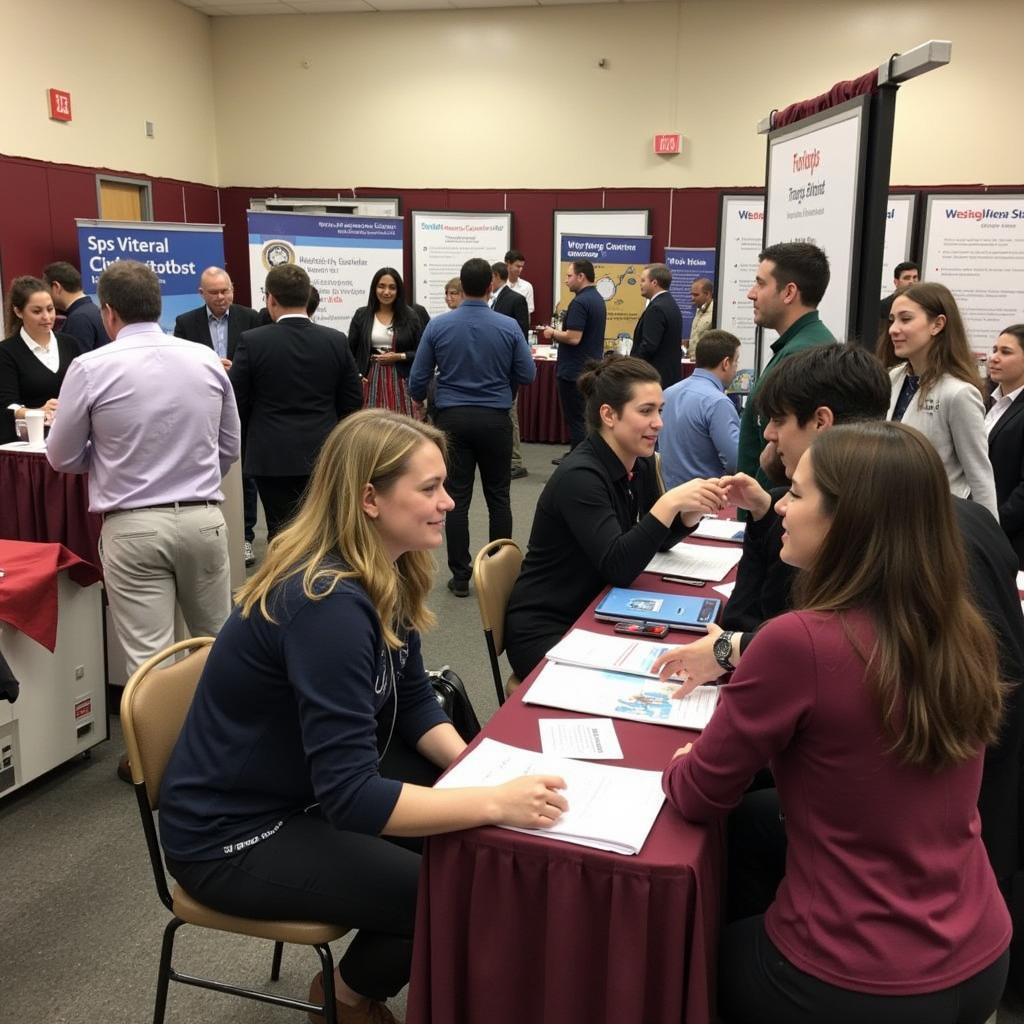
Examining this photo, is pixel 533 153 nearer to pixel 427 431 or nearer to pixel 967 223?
pixel 967 223

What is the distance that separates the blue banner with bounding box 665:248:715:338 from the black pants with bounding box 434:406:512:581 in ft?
15.9

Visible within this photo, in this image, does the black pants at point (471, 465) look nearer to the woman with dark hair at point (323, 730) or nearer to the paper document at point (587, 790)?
the woman with dark hair at point (323, 730)

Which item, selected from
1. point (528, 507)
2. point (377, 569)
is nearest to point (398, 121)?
point (528, 507)

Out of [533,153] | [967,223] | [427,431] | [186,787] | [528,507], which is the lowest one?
[528,507]

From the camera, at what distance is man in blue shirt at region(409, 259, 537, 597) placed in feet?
14.7

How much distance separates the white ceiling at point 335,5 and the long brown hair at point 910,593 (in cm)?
913

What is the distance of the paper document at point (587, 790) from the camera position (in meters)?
1.27

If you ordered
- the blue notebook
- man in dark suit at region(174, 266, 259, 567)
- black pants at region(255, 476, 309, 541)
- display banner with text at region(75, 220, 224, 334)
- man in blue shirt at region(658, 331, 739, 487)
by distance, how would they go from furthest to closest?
display banner with text at region(75, 220, 224, 334) < man in dark suit at region(174, 266, 259, 567) < black pants at region(255, 476, 309, 541) < man in blue shirt at region(658, 331, 739, 487) < the blue notebook

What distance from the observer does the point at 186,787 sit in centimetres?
157

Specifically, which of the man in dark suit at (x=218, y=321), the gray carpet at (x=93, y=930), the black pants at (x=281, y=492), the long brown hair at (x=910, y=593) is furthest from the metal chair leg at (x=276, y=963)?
the man in dark suit at (x=218, y=321)

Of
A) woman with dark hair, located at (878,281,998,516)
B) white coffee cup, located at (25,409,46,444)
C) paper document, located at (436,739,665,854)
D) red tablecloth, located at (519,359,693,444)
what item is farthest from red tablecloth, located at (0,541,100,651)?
red tablecloth, located at (519,359,693,444)

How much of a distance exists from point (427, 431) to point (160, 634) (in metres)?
1.55

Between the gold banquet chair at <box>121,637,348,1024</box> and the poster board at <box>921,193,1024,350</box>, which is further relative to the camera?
the poster board at <box>921,193,1024,350</box>

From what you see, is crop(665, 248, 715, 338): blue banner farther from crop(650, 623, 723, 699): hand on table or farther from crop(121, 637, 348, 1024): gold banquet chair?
crop(121, 637, 348, 1024): gold banquet chair
